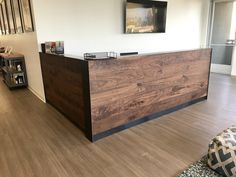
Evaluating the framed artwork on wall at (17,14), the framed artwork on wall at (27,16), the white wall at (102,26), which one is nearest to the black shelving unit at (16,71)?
the framed artwork on wall at (17,14)

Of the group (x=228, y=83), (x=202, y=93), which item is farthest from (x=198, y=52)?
(x=228, y=83)

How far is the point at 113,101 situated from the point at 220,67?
16.0ft

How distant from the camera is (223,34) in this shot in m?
5.80

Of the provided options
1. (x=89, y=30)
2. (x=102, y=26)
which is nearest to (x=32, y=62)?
(x=89, y=30)

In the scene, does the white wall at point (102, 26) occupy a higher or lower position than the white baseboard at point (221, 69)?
higher

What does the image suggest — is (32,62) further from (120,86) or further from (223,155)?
(223,155)

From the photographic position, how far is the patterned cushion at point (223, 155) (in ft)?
5.40

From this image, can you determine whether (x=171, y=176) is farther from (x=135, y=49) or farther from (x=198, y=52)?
(x=135, y=49)

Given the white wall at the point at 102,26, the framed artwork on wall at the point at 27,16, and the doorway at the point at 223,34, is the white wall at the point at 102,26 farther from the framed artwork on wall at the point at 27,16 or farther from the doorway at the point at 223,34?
the doorway at the point at 223,34

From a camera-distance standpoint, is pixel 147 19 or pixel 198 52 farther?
pixel 147 19

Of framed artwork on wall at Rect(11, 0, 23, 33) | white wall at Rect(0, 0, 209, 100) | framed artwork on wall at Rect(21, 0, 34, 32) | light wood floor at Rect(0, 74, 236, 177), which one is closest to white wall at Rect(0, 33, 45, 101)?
white wall at Rect(0, 0, 209, 100)

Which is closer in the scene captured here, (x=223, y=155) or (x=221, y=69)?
(x=223, y=155)

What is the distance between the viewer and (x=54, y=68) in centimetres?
299

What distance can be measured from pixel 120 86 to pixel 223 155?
1.29 meters
